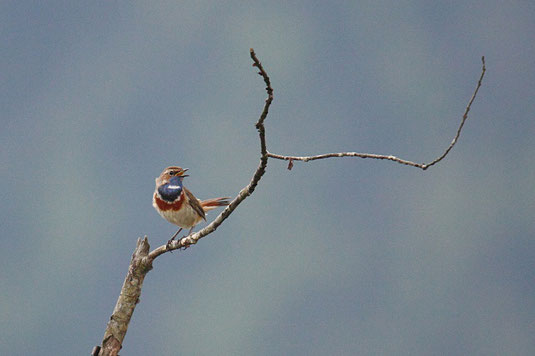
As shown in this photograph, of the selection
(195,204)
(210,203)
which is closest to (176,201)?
(195,204)

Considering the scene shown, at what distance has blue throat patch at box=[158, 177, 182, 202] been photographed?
9383 mm

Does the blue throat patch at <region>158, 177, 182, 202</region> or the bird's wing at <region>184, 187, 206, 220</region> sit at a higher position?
the blue throat patch at <region>158, 177, 182, 202</region>

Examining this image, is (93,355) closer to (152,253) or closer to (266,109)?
(152,253)

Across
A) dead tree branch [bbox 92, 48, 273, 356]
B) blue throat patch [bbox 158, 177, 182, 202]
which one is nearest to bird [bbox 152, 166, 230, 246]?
blue throat patch [bbox 158, 177, 182, 202]

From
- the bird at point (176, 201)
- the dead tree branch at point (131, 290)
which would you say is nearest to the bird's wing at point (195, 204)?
the bird at point (176, 201)

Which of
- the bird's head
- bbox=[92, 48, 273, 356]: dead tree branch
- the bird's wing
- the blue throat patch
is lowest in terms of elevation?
bbox=[92, 48, 273, 356]: dead tree branch

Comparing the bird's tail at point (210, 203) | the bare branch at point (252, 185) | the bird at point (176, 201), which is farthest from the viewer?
the bird's tail at point (210, 203)

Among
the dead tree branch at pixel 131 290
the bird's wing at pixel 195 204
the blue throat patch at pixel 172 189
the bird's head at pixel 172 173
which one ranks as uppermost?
the bird's head at pixel 172 173

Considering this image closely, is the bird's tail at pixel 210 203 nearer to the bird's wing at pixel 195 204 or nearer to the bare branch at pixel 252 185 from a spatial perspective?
the bird's wing at pixel 195 204

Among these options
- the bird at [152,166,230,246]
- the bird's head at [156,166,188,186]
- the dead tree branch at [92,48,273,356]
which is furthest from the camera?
the bird at [152,166,230,246]

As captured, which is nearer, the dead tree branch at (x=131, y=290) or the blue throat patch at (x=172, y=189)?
the dead tree branch at (x=131, y=290)

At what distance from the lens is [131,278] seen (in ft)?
22.6

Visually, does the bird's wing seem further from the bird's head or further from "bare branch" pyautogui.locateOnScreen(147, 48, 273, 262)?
"bare branch" pyautogui.locateOnScreen(147, 48, 273, 262)

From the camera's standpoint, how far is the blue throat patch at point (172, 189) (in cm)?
938
